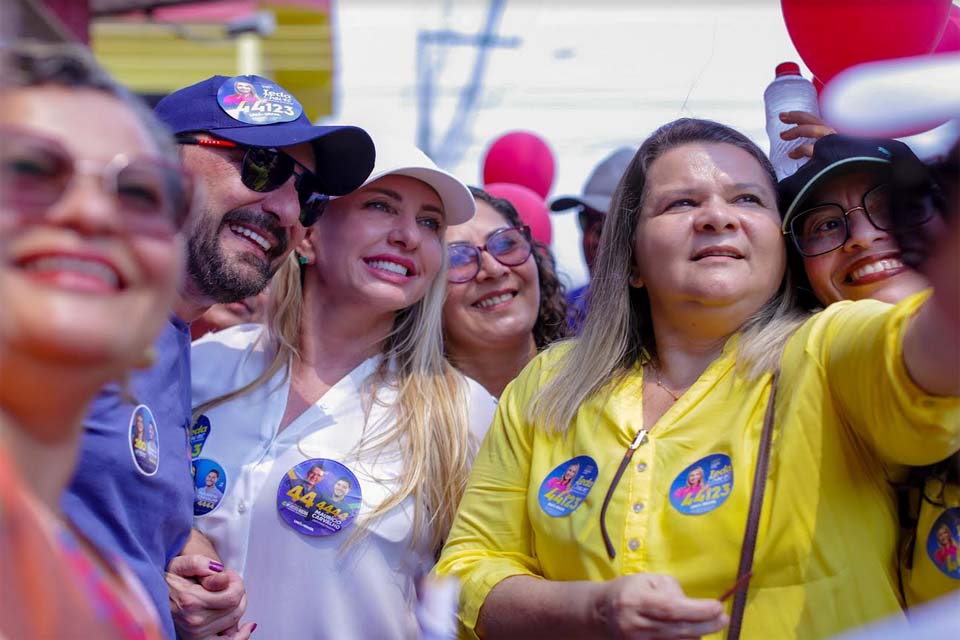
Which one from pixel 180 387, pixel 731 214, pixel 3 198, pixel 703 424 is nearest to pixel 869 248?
pixel 731 214

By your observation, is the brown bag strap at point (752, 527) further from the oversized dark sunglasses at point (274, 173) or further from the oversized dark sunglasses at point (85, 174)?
the oversized dark sunglasses at point (274, 173)

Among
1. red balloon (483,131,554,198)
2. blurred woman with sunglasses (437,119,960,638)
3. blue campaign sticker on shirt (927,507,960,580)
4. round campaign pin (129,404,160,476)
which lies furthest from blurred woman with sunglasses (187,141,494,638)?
red balloon (483,131,554,198)

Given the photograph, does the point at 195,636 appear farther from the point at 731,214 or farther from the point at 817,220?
the point at 817,220

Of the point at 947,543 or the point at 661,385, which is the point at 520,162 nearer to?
the point at 661,385

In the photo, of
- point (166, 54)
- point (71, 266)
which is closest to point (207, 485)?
point (71, 266)

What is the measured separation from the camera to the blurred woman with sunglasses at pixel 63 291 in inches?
40.8

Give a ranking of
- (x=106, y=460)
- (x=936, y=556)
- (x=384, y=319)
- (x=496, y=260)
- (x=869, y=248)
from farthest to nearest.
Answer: (x=496, y=260)
(x=384, y=319)
(x=869, y=248)
(x=106, y=460)
(x=936, y=556)

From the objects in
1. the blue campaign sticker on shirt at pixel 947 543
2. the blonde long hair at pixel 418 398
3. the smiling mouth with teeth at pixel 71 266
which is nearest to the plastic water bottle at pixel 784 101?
the blue campaign sticker on shirt at pixel 947 543

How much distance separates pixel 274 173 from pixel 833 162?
151 cm

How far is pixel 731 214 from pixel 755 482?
67 centimetres

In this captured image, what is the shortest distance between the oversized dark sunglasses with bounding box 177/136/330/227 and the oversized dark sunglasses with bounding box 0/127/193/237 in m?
1.66

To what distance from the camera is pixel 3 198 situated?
1062 millimetres

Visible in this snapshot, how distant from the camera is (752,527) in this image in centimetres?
191

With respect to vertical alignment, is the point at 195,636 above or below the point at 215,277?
below
